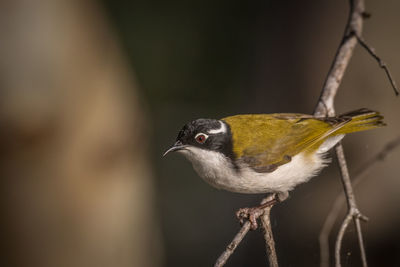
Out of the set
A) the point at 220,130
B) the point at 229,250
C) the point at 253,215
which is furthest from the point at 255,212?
the point at 229,250

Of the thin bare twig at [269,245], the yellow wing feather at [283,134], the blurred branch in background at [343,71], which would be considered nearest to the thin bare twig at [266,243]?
the thin bare twig at [269,245]

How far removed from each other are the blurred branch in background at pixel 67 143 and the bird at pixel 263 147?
162 inches

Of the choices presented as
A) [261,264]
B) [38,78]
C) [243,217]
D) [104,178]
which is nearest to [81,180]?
[104,178]

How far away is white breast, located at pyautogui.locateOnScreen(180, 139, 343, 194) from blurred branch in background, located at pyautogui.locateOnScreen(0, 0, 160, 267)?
4.11 m

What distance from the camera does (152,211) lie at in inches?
438

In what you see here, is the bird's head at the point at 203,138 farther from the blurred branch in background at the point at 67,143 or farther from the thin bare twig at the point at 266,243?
the blurred branch in background at the point at 67,143

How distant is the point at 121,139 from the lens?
9289 mm

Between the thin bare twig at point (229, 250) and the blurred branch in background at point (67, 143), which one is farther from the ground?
the blurred branch in background at point (67, 143)

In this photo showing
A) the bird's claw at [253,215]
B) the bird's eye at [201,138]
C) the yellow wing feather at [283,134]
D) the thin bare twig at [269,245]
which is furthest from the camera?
the yellow wing feather at [283,134]

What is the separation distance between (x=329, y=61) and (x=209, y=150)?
4.86 metres

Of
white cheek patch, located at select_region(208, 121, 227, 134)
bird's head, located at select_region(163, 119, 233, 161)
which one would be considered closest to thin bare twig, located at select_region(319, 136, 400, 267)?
bird's head, located at select_region(163, 119, 233, 161)

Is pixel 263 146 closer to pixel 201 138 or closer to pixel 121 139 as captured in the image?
pixel 201 138

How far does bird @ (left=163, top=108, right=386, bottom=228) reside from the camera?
4.45 m

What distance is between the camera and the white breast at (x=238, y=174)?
14.5 ft
